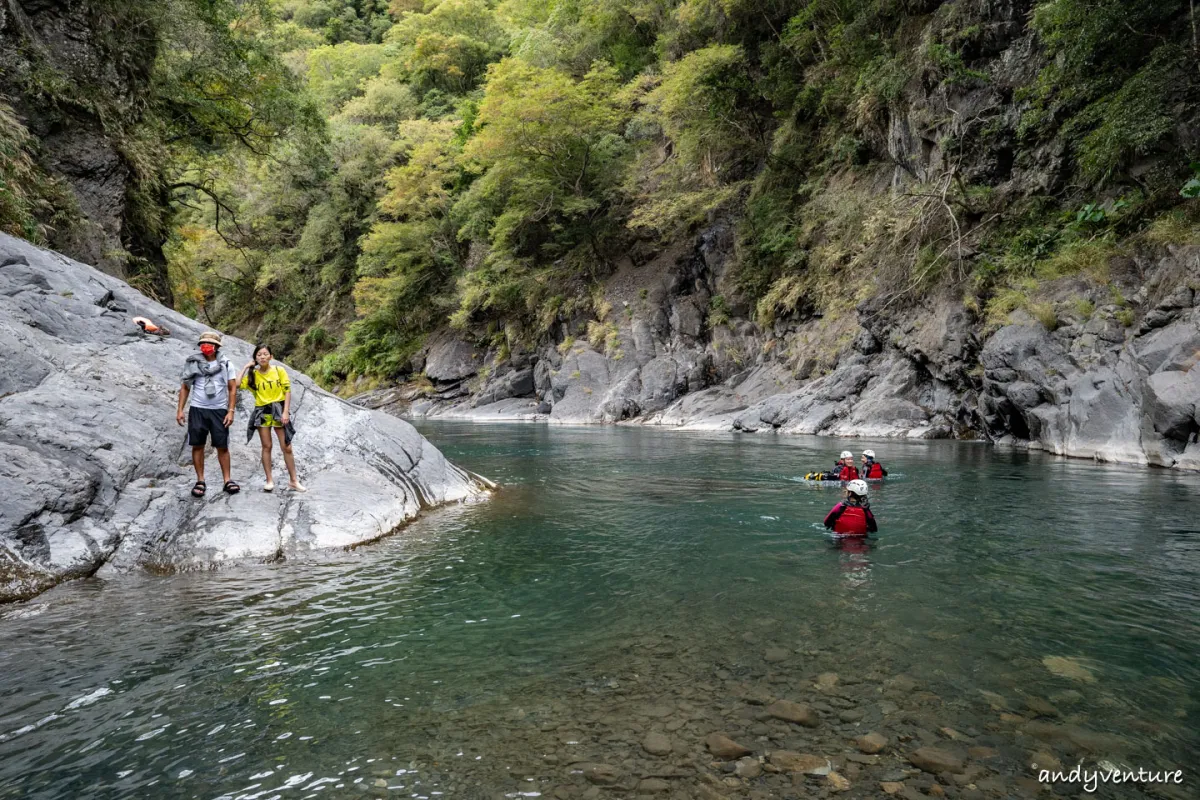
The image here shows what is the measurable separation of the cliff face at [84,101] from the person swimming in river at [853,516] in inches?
551

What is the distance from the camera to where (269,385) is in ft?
26.5

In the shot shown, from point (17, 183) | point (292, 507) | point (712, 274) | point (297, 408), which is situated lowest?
point (292, 507)

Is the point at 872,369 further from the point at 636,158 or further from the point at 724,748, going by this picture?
the point at 724,748

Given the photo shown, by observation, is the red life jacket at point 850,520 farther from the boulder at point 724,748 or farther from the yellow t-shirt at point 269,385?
the yellow t-shirt at point 269,385

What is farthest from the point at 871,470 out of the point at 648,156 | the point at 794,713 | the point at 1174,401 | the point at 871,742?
the point at 648,156

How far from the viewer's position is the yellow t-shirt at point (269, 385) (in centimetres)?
803

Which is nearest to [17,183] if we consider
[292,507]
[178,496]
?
[178,496]

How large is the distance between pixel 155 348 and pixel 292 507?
328cm

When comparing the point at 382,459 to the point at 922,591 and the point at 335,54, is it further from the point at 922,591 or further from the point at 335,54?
the point at 335,54

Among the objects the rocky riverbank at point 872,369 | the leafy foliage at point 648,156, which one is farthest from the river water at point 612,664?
the leafy foliage at point 648,156

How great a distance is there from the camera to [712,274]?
34.2 meters

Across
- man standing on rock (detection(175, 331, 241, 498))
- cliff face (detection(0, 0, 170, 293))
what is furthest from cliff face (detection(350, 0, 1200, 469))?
cliff face (detection(0, 0, 170, 293))

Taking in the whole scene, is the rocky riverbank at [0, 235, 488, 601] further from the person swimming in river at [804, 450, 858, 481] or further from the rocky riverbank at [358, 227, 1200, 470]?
the rocky riverbank at [358, 227, 1200, 470]

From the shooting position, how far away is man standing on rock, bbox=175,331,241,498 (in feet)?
24.3
